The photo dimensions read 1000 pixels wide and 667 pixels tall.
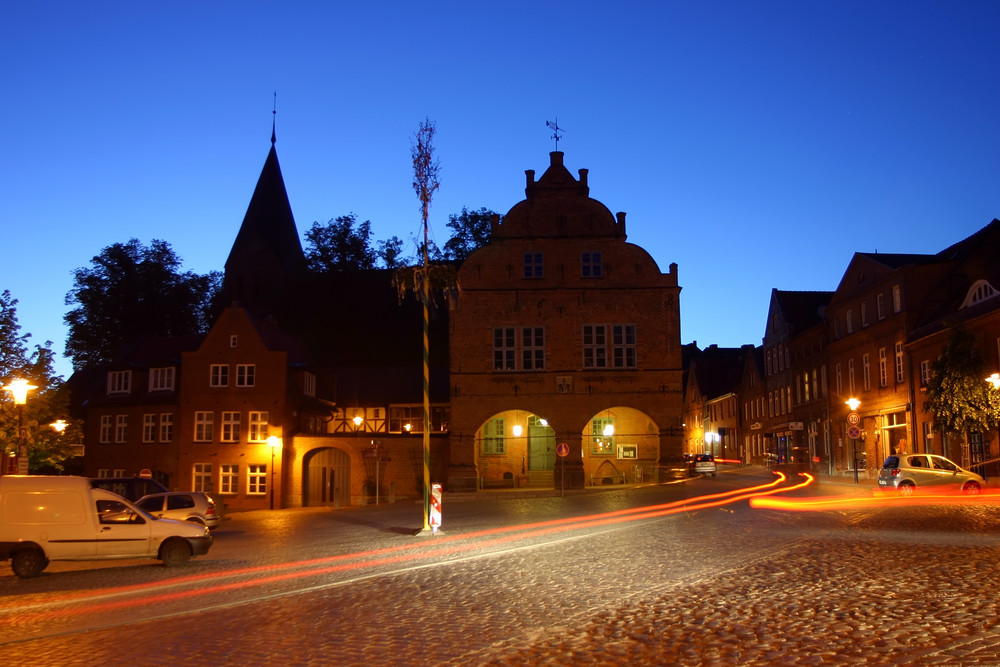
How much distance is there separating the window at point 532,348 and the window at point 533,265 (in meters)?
2.74

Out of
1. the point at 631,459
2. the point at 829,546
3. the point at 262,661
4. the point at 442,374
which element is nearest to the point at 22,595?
the point at 262,661

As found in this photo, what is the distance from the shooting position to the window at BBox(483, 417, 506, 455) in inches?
2069

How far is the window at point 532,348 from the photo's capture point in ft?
160

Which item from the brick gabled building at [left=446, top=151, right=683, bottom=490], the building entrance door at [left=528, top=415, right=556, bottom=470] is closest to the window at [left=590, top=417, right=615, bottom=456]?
the building entrance door at [left=528, top=415, right=556, bottom=470]

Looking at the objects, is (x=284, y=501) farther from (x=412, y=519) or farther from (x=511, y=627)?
(x=511, y=627)

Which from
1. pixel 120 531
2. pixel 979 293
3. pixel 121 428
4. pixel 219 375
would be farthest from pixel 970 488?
pixel 121 428

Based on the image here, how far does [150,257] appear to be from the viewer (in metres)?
75.4

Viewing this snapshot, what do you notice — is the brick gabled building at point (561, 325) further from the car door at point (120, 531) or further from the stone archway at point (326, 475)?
the car door at point (120, 531)

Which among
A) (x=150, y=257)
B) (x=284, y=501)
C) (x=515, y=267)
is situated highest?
(x=150, y=257)

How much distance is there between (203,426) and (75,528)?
34798 mm

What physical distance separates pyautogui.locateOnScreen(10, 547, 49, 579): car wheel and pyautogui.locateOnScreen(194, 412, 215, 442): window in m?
34.8

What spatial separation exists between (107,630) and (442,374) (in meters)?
50.9

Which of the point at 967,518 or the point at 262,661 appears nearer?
the point at 262,661

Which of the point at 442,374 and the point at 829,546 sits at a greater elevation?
the point at 442,374
